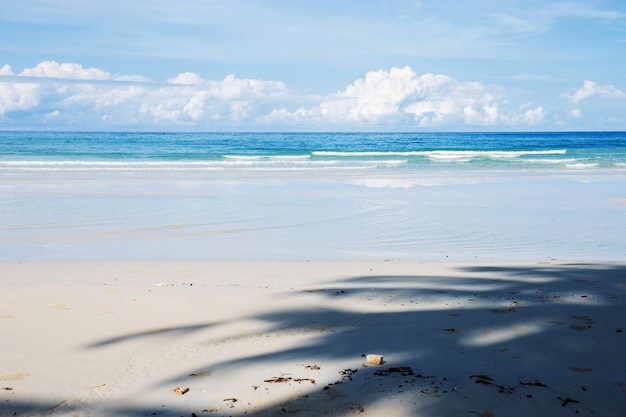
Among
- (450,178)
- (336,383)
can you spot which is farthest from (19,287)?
(450,178)

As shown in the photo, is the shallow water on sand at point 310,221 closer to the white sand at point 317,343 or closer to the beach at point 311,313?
the beach at point 311,313

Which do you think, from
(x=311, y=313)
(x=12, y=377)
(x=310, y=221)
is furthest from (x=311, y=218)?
(x=12, y=377)

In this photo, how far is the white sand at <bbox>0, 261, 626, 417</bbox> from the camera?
159 inches

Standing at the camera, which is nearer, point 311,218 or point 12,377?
point 12,377

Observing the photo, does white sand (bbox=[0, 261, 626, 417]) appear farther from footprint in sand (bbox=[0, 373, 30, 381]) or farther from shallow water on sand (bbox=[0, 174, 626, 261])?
shallow water on sand (bbox=[0, 174, 626, 261])

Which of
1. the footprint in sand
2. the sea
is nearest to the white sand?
the footprint in sand

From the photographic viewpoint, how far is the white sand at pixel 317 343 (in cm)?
404

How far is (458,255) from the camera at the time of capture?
33.6 ft

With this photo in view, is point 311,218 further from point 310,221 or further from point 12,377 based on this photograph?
point 12,377

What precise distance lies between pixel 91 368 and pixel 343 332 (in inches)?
77.9

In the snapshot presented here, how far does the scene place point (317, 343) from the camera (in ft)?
17.0

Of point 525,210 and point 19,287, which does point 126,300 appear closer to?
point 19,287

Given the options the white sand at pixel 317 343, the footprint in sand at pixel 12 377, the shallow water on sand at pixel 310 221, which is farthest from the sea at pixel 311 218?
the footprint in sand at pixel 12 377

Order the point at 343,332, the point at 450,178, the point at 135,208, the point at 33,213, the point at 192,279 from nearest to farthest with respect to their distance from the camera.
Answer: the point at 343,332 < the point at 192,279 < the point at 33,213 < the point at 135,208 < the point at 450,178
